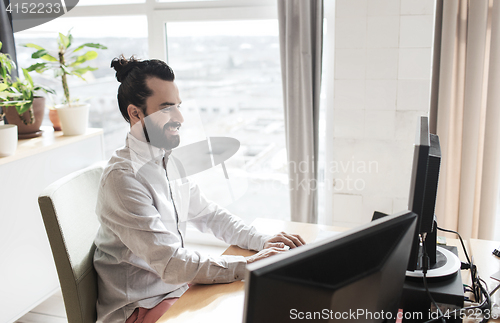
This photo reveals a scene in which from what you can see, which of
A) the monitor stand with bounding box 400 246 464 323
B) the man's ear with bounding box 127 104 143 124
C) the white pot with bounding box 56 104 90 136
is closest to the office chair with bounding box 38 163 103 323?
the man's ear with bounding box 127 104 143 124

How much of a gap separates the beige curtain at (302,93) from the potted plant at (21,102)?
1275mm

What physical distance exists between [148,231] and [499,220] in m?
1.95

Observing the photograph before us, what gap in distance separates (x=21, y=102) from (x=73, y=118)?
0.95 ft

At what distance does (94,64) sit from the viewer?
2932 mm

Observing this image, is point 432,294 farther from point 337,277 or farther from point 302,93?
point 302,93

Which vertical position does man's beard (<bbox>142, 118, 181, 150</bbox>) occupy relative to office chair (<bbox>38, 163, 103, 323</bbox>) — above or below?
above

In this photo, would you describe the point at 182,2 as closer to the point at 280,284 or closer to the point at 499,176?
the point at 499,176

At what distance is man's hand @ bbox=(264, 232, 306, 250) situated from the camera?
129 centimetres

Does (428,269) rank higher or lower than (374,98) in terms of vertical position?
lower

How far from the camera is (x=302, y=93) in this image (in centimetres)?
224

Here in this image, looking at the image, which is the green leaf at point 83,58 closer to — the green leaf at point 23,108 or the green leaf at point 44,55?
the green leaf at point 44,55

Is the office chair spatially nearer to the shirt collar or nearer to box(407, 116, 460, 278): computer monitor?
the shirt collar

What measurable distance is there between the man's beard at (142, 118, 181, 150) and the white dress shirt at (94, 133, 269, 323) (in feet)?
0.11

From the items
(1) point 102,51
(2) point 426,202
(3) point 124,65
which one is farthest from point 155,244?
(1) point 102,51
